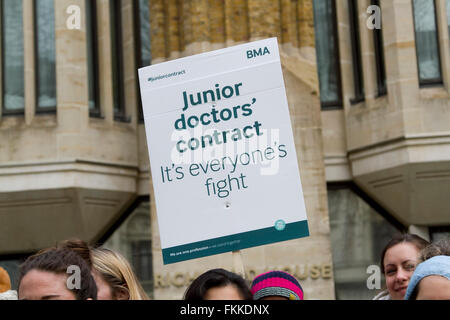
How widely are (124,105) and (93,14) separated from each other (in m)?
1.31

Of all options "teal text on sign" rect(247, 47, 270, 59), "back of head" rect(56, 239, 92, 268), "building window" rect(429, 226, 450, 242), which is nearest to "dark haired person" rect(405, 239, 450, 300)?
"back of head" rect(56, 239, 92, 268)

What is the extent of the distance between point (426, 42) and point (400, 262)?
258 inches

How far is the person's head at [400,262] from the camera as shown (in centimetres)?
377

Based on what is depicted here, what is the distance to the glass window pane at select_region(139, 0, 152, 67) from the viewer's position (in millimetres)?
11102

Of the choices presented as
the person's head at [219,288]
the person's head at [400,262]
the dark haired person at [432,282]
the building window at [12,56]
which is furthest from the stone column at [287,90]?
→ the dark haired person at [432,282]

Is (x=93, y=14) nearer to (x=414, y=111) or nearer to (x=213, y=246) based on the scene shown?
(x=414, y=111)

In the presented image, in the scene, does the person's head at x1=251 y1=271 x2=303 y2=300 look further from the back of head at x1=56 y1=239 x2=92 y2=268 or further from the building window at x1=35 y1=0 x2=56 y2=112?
the building window at x1=35 y1=0 x2=56 y2=112

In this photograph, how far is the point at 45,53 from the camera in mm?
10398

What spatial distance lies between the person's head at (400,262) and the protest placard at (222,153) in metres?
0.43

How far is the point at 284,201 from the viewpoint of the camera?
4.07m

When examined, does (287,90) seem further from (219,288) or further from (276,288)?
(219,288)

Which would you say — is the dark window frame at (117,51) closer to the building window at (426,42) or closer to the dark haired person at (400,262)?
the building window at (426,42)

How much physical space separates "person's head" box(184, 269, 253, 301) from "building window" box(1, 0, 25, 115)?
8282 millimetres

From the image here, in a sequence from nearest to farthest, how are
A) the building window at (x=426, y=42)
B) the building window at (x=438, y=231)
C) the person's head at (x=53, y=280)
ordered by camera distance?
1. the person's head at (x=53, y=280)
2. the building window at (x=426, y=42)
3. the building window at (x=438, y=231)
